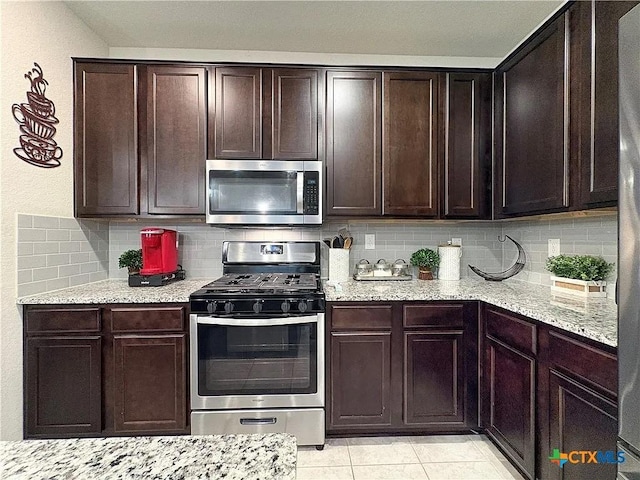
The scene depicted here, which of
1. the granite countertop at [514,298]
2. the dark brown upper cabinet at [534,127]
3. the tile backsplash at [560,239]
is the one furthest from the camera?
the tile backsplash at [560,239]

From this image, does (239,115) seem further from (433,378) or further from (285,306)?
(433,378)

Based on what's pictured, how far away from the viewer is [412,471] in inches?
76.1

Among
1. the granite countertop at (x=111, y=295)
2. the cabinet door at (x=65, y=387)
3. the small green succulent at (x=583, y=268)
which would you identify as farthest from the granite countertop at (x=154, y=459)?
the small green succulent at (x=583, y=268)

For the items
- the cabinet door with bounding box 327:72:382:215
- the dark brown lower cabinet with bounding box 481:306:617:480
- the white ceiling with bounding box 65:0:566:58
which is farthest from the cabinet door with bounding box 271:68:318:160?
the dark brown lower cabinet with bounding box 481:306:617:480

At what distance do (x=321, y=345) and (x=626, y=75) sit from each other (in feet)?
5.86

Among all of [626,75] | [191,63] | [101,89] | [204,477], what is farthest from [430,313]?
[101,89]

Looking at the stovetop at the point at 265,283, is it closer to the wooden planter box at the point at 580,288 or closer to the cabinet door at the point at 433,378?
the cabinet door at the point at 433,378

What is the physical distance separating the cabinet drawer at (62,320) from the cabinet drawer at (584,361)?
236 centimetres

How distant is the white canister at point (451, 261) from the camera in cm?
273

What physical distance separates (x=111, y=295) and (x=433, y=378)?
2.00 m

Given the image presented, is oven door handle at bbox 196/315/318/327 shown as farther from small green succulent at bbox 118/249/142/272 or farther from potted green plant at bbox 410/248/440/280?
potted green plant at bbox 410/248/440/280

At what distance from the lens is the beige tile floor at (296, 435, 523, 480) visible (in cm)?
191

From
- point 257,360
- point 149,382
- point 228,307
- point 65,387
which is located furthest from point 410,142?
point 65,387

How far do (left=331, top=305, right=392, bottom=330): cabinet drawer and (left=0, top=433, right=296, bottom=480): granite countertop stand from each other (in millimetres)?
1548
